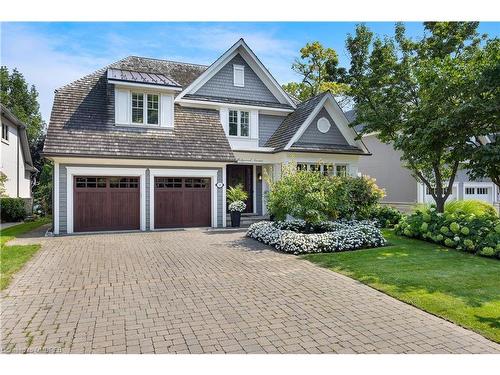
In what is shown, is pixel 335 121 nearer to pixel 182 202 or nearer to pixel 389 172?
pixel 389 172

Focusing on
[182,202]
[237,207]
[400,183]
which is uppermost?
[400,183]

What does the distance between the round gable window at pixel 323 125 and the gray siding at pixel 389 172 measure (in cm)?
753

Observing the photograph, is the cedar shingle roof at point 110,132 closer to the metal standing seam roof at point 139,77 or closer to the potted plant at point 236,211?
the metal standing seam roof at point 139,77

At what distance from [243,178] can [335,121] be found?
5.58 metres

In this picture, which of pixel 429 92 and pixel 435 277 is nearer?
pixel 435 277

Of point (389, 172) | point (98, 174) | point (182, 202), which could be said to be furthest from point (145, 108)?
point (389, 172)

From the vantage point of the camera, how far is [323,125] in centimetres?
1861

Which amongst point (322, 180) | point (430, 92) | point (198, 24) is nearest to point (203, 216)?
point (322, 180)

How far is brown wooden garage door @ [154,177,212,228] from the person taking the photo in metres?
15.3

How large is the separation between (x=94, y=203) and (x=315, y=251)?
8879mm

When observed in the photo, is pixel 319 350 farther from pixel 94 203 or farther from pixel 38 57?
pixel 94 203

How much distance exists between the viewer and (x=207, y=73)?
1805 centimetres

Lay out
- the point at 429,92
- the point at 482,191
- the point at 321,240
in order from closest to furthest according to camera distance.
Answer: the point at 321,240 → the point at 429,92 → the point at 482,191

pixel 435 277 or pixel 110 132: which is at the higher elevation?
pixel 110 132
